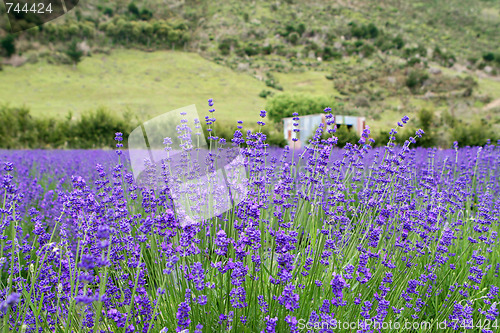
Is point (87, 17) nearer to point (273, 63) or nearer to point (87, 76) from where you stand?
point (87, 76)

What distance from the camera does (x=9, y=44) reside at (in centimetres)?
5606

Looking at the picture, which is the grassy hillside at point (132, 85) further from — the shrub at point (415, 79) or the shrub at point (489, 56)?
the shrub at point (489, 56)

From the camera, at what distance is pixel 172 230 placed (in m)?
1.43

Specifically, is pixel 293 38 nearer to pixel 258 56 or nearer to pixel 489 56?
pixel 258 56

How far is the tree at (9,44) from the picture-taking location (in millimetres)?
54906

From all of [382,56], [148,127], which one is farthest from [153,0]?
[148,127]

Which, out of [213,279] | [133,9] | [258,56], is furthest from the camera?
[133,9]

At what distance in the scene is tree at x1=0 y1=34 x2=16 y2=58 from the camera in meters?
54.9

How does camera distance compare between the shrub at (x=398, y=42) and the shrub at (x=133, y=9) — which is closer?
the shrub at (x=398, y=42)
